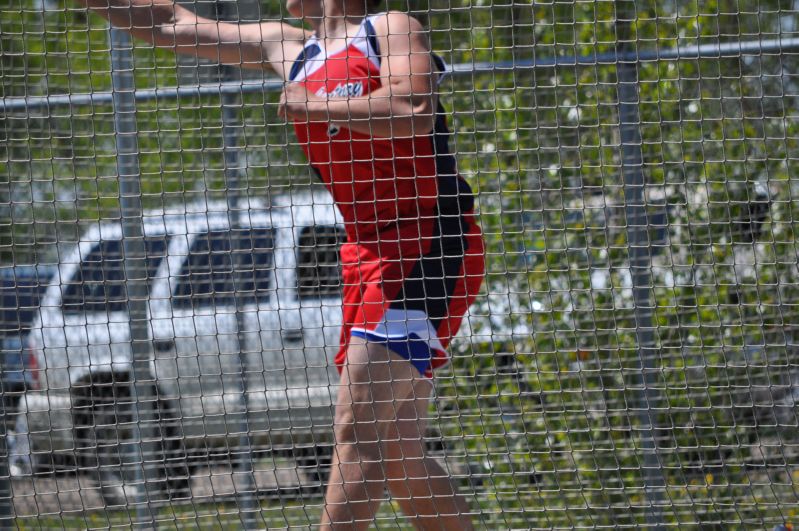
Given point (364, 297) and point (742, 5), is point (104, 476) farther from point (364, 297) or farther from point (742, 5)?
point (742, 5)

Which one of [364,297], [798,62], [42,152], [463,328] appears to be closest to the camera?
[364,297]

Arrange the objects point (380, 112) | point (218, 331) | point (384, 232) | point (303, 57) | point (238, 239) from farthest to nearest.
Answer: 1. point (218, 331)
2. point (238, 239)
3. point (303, 57)
4. point (384, 232)
5. point (380, 112)

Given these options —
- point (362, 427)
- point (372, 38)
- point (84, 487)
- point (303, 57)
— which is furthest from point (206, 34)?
point (84, 487)

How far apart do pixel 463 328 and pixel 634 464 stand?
3.04ft

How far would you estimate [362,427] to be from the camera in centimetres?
253

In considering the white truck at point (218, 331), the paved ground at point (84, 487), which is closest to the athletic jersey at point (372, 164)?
the white truck at point (218, 331)

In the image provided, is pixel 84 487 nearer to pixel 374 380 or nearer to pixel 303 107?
pixel 374 380

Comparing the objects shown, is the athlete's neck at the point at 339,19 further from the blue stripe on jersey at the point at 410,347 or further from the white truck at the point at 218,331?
the white truck at the point at 218,331

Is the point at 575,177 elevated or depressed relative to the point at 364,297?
elevated

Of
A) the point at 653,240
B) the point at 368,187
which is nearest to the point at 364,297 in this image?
the point at 368,187

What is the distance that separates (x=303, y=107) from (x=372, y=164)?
0.27 m

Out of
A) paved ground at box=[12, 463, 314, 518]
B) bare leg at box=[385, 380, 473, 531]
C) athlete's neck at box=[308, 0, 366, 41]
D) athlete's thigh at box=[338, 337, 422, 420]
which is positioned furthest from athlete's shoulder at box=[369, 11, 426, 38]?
paved ground at box=[12, 463, 314, 518]

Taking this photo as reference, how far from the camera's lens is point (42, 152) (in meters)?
4.88

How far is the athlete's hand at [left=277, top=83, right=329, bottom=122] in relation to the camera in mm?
2391
